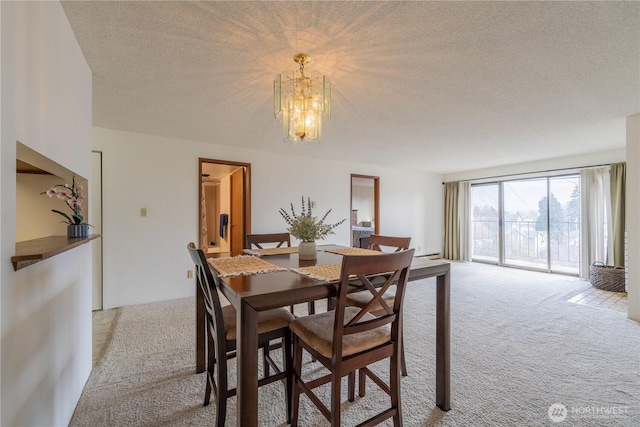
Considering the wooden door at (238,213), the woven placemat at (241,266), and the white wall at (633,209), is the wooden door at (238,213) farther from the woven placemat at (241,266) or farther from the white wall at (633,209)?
the white wall at (633,209)

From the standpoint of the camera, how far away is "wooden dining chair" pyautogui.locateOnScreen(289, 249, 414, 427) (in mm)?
1202

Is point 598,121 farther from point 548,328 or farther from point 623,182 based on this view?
point 548,328

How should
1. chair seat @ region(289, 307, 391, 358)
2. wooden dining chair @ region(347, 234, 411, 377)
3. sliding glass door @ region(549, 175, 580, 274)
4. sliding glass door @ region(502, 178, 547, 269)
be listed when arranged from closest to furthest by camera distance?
1. chair seat @ region(289, 307, 391, 358)
2. wooden dining chair @ region(347, 234, 411, 377)
3. sliding glass door @ region(549, 175, 580, 274)
4. sliding glass door @ region(502, 178, 547, 269)

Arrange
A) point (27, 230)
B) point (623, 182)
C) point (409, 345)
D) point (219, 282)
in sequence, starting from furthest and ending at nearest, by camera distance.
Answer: point (623, 182) → point (409, 345) → point (27, 230) → point (219, 282)

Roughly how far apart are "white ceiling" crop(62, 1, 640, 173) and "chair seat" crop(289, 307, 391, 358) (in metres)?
1.61

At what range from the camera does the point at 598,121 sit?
3072mm

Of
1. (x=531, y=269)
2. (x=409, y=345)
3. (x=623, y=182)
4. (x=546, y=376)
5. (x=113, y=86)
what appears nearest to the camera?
(x=546, y=376)

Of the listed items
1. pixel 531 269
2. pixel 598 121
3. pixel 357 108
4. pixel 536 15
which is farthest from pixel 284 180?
pixel 531 269

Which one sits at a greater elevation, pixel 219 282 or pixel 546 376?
pixel 219 282

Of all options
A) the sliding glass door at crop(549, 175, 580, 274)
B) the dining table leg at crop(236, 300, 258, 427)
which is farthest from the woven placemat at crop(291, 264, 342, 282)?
the sliding glass door at crop(549, 175, 580, 274)

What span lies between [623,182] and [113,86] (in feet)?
21.8

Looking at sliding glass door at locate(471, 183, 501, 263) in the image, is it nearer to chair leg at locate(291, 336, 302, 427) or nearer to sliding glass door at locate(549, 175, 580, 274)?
sliding glass door at locate(549, 175, 580, 274)

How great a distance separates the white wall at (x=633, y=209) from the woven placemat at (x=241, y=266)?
12.4 ft

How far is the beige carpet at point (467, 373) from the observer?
158 cm
